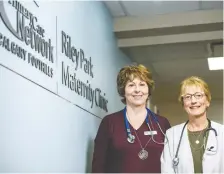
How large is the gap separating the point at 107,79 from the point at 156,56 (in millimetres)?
1232

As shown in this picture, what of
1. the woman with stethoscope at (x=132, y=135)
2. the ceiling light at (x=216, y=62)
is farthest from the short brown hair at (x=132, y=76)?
the ceiling light at (x=216, y=62)

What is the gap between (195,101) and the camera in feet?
6.62

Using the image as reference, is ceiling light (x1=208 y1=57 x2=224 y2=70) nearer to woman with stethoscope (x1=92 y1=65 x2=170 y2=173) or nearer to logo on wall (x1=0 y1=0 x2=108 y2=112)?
logo on wall (x1=0 y1=0 x2=108 y2=112)

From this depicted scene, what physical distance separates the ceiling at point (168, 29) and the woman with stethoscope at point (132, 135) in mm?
1085

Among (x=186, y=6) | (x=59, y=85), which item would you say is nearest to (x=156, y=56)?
(x=186, y=6)

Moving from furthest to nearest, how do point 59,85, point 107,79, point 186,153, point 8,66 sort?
point 107,79 → point 59,85 → point 186,153 → point 8,66

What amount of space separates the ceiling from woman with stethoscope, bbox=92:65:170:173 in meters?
1.09

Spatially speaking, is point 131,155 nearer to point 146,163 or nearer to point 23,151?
point 146,163

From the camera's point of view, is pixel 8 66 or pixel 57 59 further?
pixel 57 59

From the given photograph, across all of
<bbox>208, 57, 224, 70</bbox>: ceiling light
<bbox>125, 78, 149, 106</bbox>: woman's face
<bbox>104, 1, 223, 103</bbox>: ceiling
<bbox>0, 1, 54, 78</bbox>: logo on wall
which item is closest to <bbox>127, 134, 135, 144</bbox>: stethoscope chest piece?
<bbox>125, 78, 149, 106</bbox>: woman's face

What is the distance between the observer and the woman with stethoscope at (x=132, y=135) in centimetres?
221

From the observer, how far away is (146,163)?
2.20 meters

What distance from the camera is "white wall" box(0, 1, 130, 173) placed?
1.66 meters

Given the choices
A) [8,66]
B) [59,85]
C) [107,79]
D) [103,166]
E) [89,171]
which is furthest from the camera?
[107,79]
